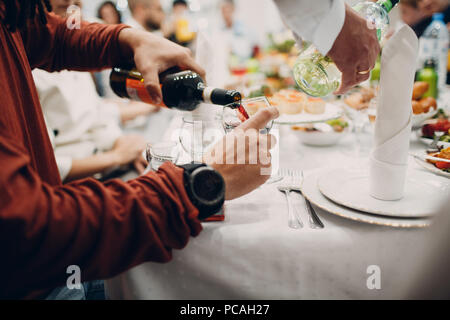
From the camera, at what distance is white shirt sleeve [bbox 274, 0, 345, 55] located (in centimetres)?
69

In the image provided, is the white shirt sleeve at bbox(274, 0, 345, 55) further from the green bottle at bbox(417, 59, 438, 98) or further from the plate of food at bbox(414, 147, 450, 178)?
the green bottle at bbox(417, 59, 438, 98)

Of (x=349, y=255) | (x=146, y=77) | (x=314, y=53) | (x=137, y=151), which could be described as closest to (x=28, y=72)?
(x=146, y=77)

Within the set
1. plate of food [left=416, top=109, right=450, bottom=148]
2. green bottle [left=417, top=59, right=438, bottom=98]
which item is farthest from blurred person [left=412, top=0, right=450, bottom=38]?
plate of food [left=416, top=109, right=450, bottom=148]

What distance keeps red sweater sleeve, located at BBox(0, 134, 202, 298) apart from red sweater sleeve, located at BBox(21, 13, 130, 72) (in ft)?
1.73

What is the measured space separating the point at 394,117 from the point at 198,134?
561mm

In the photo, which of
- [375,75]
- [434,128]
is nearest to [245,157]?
[434,128]

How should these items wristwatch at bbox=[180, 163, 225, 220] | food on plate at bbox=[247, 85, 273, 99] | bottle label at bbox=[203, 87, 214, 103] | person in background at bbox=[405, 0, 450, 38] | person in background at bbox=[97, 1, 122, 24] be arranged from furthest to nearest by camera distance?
person in background at bbox=[97, 1, 122, 24] < person in background at bbox=[405, 0, 450, 38] < food on plate at bbox=[247, 85, 273, 99] < bottle label at bbox=[203, 87, 214, 103] < wristwatch at bbox=[180, 163, 225, 220]

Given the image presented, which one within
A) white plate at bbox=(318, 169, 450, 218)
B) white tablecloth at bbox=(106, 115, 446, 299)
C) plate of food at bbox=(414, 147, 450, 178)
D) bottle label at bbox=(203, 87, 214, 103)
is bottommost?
white tablecloth at bbox=(106, 115, 446, 299)

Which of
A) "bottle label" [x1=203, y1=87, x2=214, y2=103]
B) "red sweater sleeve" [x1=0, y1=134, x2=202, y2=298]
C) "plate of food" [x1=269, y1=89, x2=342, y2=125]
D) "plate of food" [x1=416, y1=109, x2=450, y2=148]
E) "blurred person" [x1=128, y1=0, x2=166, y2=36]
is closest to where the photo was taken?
"red sweater sleeve" [x1=0, y1=134, x2=202, y2=298]

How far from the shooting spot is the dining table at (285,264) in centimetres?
64

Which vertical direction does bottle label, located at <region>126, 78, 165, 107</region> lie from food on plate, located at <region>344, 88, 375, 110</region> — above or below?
above

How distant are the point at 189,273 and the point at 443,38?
220 cm

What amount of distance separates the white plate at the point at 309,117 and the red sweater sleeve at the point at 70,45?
0.58 meters

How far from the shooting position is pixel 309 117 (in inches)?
47.3
